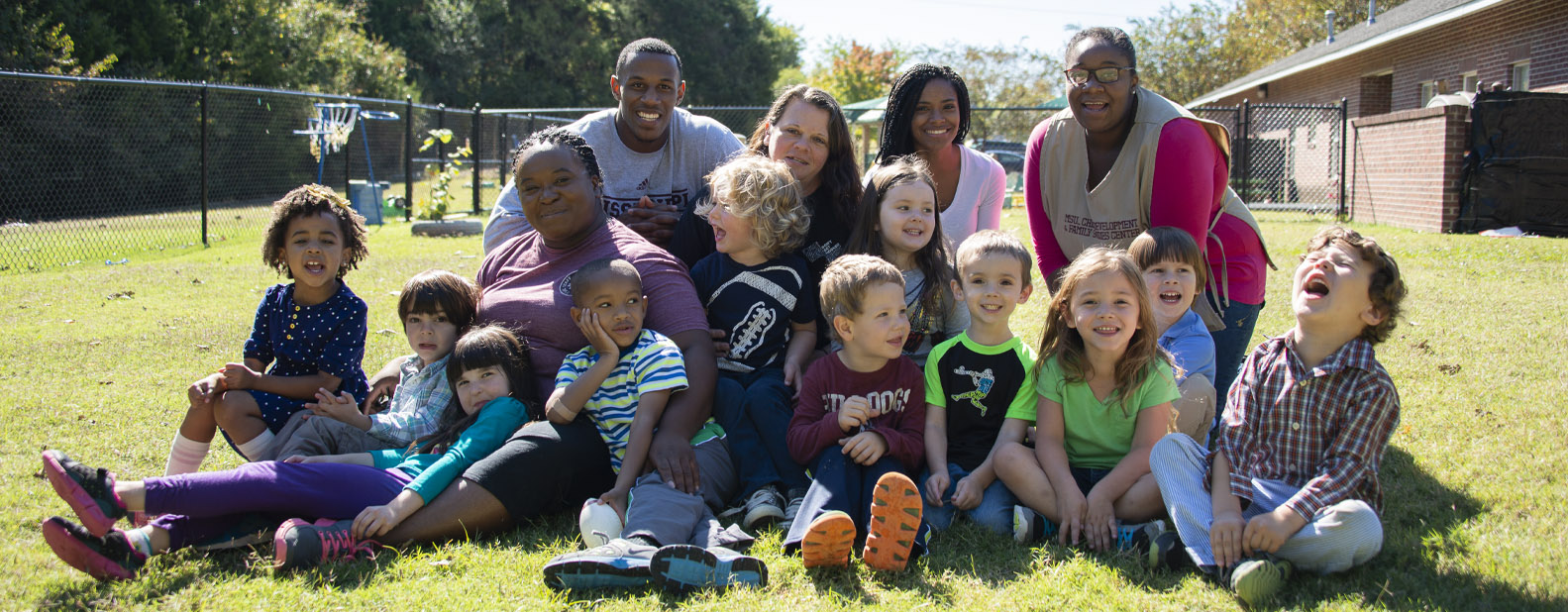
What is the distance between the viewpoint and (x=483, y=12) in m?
37.6

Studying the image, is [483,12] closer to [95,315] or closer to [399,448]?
[95,315]

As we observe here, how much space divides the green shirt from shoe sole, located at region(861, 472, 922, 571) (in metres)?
0.83

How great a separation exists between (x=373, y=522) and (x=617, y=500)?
74 cm

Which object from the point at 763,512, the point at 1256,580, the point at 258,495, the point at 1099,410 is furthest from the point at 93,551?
the point at 1256,580

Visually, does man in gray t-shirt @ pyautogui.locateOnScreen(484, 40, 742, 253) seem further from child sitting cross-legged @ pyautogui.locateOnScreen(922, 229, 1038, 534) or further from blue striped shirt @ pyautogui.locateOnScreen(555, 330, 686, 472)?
child sitting cross-legged @ pyautogui.locateOnScreen(922, 229, 1038, 534)

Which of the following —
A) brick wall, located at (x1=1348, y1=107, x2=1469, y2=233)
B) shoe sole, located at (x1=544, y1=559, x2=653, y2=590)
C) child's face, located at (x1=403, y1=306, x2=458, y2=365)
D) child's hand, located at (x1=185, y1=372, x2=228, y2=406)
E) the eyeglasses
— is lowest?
shoe sole, located at (x1=544, y1=559, x2=653, y2=590)

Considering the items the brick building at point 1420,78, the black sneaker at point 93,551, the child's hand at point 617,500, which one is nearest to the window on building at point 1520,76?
the brick building at point 1420,78

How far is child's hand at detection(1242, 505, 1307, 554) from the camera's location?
2.67 metres

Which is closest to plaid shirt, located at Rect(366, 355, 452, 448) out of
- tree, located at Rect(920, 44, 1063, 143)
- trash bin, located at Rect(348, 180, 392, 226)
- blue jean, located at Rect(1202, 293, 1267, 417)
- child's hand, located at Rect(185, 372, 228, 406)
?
child's hand, located at Rect(185, 372, 228, 406)

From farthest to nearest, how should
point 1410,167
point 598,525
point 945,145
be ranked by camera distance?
point 1410,167, point 945,145, point 598,525

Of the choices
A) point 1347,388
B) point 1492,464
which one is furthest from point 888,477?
point 1492,464

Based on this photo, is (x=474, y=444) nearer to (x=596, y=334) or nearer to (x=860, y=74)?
(x=596, y=334)

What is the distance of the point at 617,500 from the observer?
3129mm

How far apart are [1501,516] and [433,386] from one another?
11.9 ft
